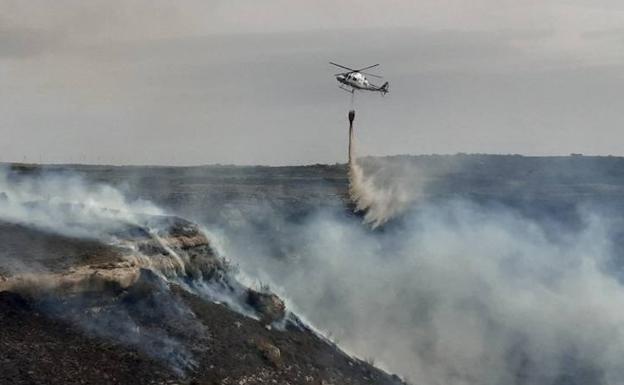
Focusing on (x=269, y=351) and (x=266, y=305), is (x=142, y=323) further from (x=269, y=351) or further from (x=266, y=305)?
(x=266, y=305)

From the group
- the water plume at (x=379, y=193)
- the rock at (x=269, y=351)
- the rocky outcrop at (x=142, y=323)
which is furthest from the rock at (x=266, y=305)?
the water plume at (x=379, y=193)

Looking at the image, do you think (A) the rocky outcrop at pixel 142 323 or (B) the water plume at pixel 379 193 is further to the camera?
(B) the water plume at pixel 379 193

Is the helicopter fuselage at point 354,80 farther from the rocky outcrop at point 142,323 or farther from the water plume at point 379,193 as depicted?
the rocky outcrop at point 142,323

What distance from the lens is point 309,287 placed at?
4594 centimetres

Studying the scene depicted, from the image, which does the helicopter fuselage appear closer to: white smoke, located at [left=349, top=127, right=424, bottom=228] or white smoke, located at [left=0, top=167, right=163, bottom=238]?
white smoke, located at [left=349, top=127, right=424, bottom=228]

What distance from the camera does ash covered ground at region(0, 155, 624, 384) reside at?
2547cm

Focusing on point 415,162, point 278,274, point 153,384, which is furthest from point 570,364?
point 415,162

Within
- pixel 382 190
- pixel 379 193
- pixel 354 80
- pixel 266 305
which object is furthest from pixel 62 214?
pixel 382 190

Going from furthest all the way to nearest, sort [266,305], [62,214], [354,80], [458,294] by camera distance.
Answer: [354,80] < [458,294] < [62,214] < [266,305]

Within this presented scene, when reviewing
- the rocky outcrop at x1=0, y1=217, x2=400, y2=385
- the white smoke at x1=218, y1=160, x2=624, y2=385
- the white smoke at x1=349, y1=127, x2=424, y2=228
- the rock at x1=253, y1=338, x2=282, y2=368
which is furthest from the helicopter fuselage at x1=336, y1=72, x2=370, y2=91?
the rock at x1=253, y1=338, x2=282, y2=368

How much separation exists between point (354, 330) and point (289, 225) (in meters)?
23.1

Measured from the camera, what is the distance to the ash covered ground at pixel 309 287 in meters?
25.5

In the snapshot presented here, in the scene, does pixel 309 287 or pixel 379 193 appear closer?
pixel 309 287

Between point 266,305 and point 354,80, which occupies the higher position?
point 354,80
